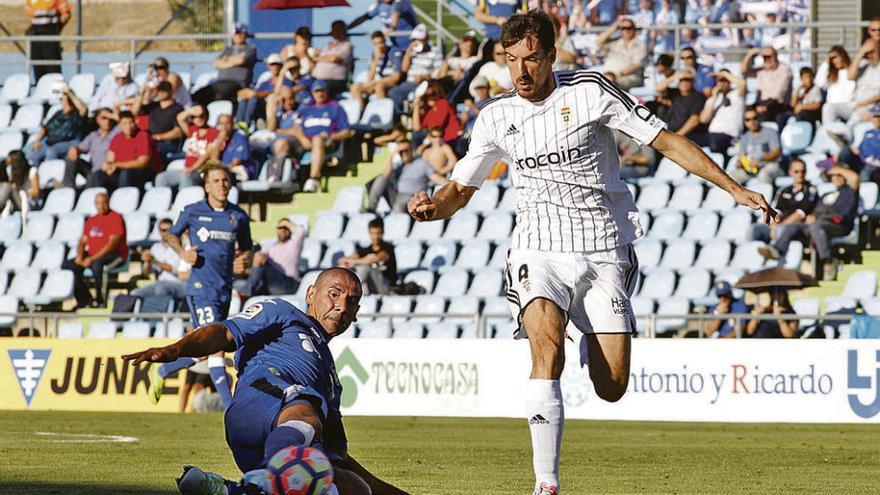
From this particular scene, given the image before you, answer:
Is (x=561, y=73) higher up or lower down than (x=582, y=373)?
higher up

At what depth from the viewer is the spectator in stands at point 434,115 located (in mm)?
23047

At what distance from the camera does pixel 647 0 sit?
26.7m

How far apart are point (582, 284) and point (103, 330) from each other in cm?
1433

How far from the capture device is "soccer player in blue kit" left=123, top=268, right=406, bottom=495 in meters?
6.71

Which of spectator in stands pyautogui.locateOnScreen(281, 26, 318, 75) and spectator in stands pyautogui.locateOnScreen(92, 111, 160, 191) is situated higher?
spectator in stands pyautogui.locateOnScreen(281, 26, 318, 75)

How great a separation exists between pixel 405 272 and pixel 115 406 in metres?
4.43

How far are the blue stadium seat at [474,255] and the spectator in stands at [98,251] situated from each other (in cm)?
486

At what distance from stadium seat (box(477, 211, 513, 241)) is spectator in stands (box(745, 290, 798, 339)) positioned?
165 inches

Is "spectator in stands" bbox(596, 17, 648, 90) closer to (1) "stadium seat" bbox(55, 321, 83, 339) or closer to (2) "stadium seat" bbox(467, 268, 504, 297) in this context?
(2) "stadium seat" bbox(467, 268, 504, 297)

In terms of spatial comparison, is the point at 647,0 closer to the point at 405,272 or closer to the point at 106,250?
the point at 405,272

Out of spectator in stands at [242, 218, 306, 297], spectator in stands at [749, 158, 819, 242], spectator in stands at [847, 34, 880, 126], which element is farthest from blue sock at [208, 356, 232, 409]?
spectator in stands at [847, 34, 880, 126]

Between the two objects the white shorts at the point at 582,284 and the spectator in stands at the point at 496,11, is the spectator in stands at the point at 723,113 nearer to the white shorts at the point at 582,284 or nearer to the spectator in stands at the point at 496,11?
the spectator in stands at the point at 496,11

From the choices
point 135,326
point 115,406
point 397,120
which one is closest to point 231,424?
point 115,406

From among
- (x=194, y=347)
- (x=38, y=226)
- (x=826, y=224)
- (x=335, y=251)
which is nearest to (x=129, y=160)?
(x=38, y=226)
